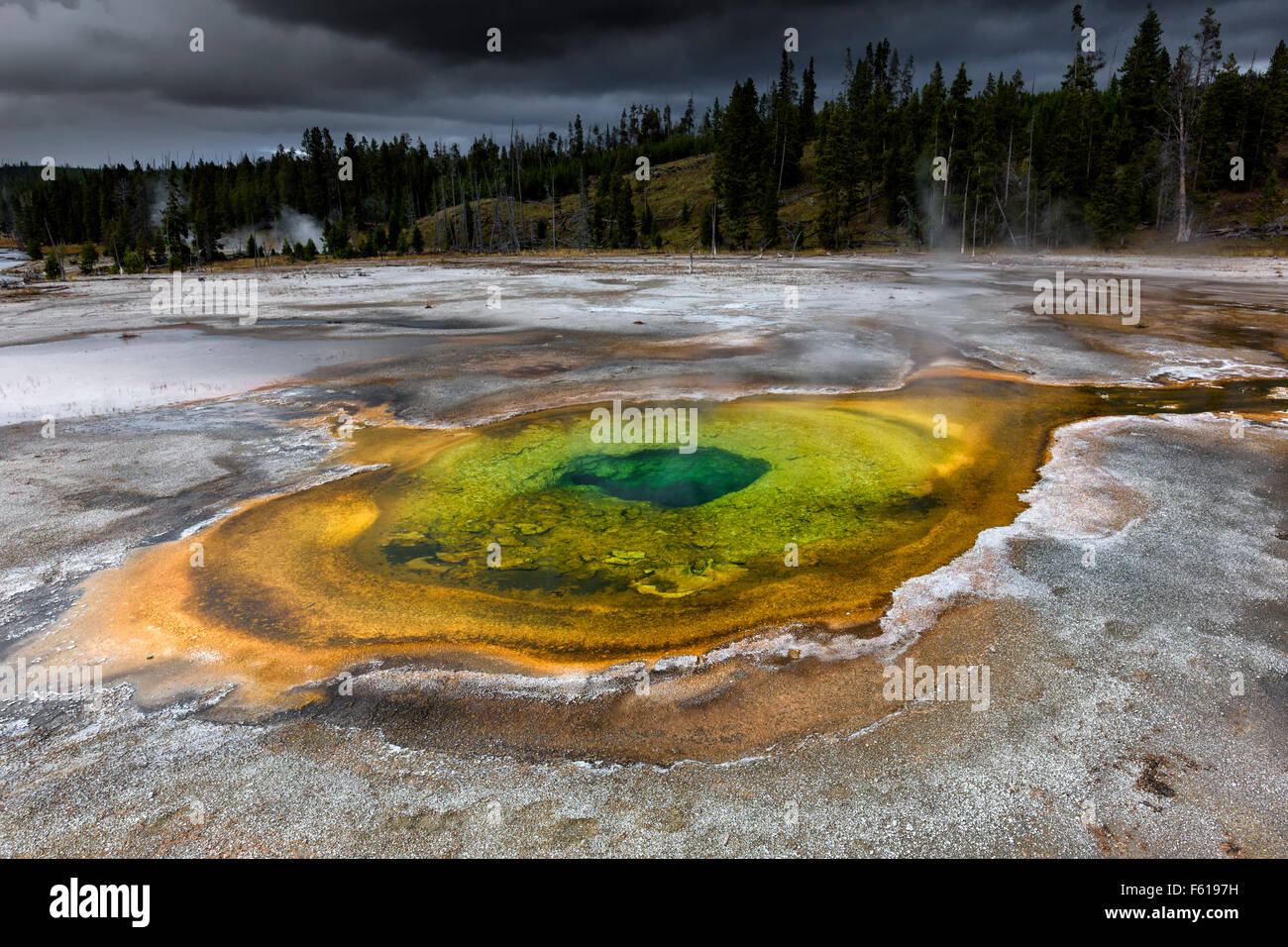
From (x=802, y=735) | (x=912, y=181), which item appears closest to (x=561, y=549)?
(x=802, y=735)

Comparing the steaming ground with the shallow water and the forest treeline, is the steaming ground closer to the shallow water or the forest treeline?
the shallow water

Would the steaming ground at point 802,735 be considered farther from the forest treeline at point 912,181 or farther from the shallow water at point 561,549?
the forest treeline at point 912,181

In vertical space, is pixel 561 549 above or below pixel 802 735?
above

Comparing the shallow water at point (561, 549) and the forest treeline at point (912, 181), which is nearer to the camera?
the shallow water at point (561, 549)

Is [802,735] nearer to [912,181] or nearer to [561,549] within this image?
[561,549]

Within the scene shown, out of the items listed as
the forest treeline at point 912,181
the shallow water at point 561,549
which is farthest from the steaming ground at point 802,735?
the forest treeline at point 912,181
